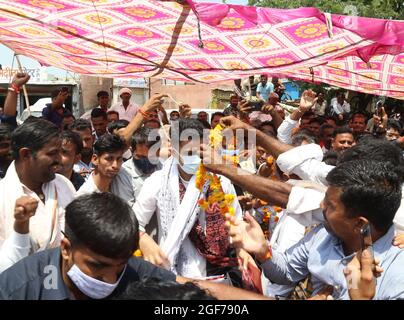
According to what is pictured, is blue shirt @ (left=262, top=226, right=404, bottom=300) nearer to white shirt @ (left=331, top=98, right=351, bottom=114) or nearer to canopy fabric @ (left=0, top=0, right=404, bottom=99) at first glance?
canopy fabric @ (left=0, top=0, right=404, bottom=99)

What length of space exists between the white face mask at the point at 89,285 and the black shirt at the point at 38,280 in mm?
49

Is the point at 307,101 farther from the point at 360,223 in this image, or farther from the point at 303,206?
the point at 360,223

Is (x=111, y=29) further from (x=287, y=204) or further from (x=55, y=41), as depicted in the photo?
(x=287, y=204)

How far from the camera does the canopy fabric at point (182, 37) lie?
4.48 m

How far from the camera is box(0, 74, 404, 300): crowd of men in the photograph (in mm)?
1944

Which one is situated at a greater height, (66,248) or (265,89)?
(66,248)

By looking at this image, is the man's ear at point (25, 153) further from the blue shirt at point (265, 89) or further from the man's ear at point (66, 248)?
the blue shirt at point (265, 89)

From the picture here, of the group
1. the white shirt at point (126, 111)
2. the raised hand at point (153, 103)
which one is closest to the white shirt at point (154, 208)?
the raised hand at point (153, 103)

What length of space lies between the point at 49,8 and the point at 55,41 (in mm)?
592

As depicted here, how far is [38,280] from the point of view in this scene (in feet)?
6.36

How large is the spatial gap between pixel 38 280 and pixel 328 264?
1185 mm

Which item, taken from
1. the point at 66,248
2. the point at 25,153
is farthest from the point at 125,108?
the point at 66,248

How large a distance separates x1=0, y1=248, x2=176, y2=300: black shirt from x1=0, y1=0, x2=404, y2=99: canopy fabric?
9.06 ft

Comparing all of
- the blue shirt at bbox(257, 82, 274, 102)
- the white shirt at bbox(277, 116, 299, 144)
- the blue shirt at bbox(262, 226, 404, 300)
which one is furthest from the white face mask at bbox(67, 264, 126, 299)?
the blue shirt at bbox(257, 82, 274, 102)
